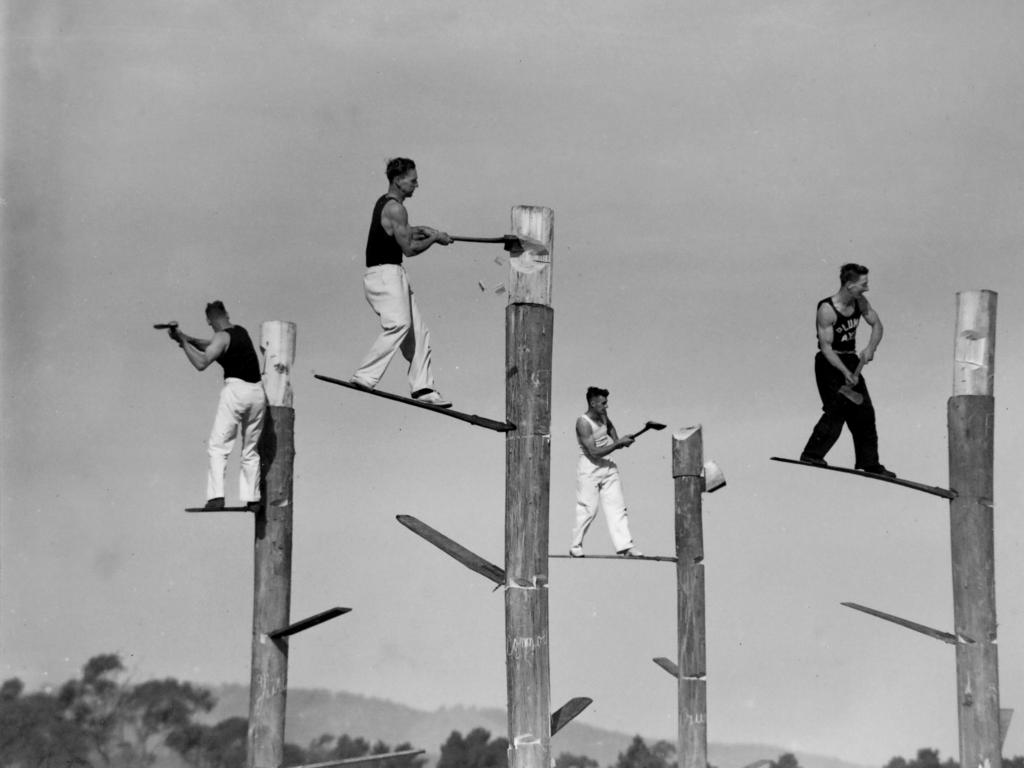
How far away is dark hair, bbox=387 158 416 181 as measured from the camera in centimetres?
1148

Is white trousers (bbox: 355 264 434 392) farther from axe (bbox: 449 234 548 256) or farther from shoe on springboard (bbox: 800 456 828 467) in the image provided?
shoe on springboard (bbox: 800 456 828 467)

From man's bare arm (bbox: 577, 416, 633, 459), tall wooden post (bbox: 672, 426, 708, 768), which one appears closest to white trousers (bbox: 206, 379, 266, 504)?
man's bare arm (bbox: 577, 416, 633, 459)

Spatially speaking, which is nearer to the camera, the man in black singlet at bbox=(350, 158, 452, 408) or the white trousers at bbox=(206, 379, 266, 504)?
the man in black singlet at bbox=(350, 158, 452, 408)

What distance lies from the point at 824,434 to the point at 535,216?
146 inches

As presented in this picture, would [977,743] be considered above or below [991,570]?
below

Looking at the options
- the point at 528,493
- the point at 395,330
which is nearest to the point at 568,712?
the point at 528,493

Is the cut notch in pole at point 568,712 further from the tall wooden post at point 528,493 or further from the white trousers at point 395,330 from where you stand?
the white trousers at point 395,330

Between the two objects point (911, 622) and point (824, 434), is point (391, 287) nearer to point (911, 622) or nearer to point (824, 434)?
point (824, 434)

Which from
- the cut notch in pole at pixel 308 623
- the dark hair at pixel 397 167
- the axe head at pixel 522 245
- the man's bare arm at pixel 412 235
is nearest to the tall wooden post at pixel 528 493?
the axe head at pixel 522 245

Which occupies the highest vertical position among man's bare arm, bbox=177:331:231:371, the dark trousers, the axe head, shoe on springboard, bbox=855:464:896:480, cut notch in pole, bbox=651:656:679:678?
the axe head

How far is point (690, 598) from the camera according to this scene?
1769 centimetres

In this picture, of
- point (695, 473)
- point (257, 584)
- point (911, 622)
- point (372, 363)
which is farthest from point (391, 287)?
point (695, 473)

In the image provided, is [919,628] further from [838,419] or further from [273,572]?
[273,572]

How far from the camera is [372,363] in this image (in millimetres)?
11383
